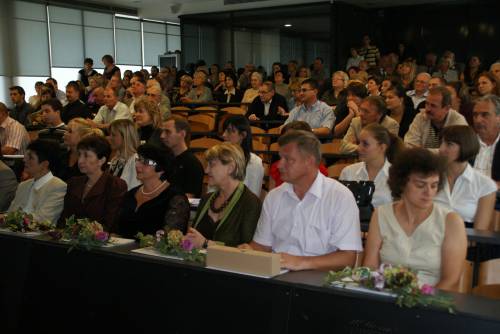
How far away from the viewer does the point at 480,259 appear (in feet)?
10.7

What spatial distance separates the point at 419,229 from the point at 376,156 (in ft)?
4.58

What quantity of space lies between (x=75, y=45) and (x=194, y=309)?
13069mm

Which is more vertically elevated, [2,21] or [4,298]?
[2,21]

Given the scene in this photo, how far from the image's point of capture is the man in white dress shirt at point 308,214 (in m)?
2.69

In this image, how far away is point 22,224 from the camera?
3.06 metres

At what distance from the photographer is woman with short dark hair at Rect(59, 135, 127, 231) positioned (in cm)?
375

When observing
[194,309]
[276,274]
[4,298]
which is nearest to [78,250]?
[4,298]

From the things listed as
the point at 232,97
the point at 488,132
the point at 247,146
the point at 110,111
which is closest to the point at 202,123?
the point at 110,111

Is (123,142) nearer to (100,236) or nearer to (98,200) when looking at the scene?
(98,200)

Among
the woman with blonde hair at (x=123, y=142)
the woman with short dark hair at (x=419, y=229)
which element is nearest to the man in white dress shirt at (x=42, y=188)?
the woman with blonde hair at (x=123, y=142)

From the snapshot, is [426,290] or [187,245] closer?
[426,290]

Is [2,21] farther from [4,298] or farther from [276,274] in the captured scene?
[276,274]

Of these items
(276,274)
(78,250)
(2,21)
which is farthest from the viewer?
(2,21)

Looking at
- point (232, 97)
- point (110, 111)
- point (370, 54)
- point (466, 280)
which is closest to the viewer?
point (466, 280)
